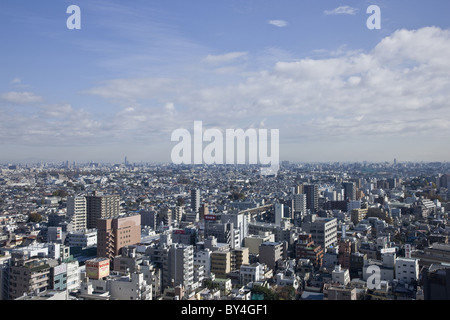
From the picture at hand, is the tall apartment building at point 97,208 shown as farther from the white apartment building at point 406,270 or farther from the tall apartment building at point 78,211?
the white apartment building at point 406,270

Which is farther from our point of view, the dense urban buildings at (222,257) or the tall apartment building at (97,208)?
the tall apartment building at (97,208)

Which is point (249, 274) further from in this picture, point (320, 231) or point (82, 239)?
point (82, 239)

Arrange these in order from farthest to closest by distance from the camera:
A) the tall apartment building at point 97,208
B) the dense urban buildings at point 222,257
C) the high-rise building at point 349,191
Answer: the high-rise building at point 349,191 < the tall apartment building at point 97,208 < the dense urban buildings at point 222,257

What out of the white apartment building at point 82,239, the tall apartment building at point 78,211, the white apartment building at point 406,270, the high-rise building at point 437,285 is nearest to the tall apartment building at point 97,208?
the tall apartment building at point 78,211

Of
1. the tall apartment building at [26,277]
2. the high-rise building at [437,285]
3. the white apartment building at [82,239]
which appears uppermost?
the high-rise building at [437,285]

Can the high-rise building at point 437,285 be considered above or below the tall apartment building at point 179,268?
above

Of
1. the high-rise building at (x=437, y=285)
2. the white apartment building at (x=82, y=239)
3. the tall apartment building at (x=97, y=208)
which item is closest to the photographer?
the high-rise building at (x=437, y=285)
